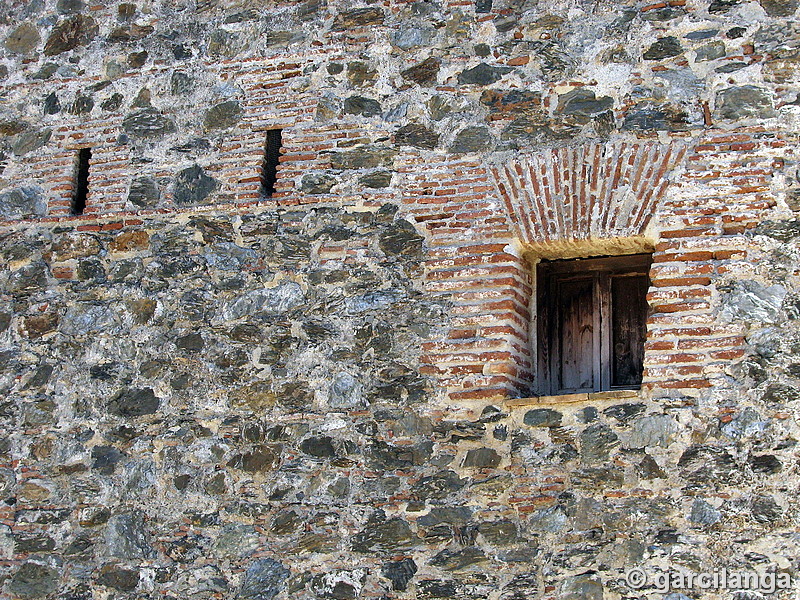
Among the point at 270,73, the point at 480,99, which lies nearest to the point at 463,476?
the point at 480,99

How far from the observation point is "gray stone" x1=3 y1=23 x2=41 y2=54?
6.77m

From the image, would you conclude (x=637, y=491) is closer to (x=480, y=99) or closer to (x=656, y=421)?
(x=656, y=421)

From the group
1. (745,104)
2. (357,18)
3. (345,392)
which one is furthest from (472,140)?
(345,392)

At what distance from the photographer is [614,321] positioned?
559 centimetres

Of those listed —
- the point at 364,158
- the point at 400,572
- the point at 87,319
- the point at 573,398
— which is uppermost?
the point at 364,158

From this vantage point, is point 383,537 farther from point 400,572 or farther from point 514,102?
point 514,102

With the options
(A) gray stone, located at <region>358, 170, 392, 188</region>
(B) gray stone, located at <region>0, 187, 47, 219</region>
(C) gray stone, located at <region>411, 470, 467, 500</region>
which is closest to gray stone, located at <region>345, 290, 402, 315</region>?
(A) gray stone, located at <region>358, 170, 392, 188</region>

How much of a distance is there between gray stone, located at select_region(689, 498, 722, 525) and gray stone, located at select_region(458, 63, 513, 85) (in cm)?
239

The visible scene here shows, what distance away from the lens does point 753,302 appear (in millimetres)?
5031

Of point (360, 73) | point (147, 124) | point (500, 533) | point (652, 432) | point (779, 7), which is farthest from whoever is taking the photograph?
point (147, 124)

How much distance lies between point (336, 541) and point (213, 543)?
0.66 metres

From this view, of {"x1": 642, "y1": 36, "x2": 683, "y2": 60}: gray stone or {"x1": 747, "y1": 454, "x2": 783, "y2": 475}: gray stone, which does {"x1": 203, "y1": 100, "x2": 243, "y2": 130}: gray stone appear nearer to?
{"x1": 642, "y1": 36, "x2": 683, "y2": 60}: gray stone

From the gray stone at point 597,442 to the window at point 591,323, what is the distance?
422mm

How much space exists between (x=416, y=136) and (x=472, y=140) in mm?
314
